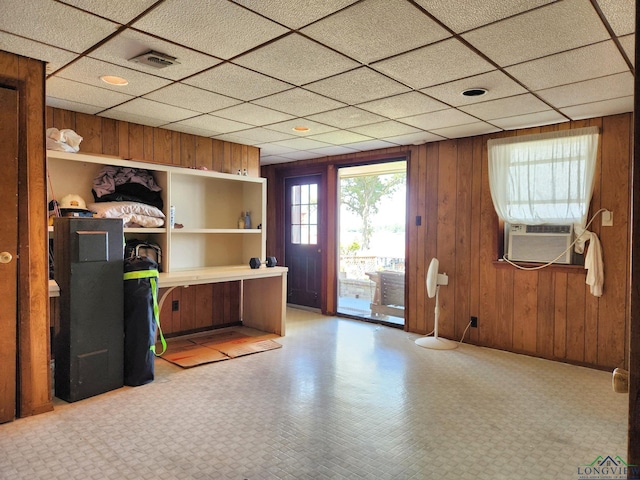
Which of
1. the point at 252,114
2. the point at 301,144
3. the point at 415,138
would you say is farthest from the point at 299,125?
the point at 415,138

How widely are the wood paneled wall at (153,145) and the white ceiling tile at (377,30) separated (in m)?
2.72

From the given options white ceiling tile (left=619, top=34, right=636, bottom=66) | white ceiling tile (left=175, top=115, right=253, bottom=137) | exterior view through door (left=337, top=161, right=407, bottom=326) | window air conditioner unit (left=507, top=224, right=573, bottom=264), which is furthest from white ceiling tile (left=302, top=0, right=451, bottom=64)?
exterior view through door (left=337, top=161, right=407, bottom=326)

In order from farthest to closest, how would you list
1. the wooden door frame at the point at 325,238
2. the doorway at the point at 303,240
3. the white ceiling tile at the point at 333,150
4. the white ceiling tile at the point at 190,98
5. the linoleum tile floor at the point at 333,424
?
the doorway at the point at 303,240
the wooden door frame at the point at 325,238
the white ceiling tile at the point at 333,150
the white ceiling tile at the point at 190,98
the linoleum tile floor at the point at 333,424

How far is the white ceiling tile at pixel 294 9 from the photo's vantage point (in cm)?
200

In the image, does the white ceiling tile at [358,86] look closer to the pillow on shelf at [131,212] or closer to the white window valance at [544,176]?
the white window valance at [544,176]

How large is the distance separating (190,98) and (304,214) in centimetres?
341

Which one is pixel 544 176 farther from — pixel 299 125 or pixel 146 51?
pixel 146 51

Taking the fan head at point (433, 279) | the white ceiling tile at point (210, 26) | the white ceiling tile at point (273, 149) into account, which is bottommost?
the fan head at point (433, 279)

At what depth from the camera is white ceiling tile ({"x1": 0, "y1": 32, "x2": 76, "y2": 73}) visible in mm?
2485

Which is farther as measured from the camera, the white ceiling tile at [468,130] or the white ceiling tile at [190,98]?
the white ceiling tile at [468,130]

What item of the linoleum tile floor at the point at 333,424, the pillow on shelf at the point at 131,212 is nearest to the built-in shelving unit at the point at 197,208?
the pillow on shelf at the point at 131,212

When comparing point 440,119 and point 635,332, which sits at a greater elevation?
point 440,119

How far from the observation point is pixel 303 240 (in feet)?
22.2

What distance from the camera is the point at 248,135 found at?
15.9 ft
